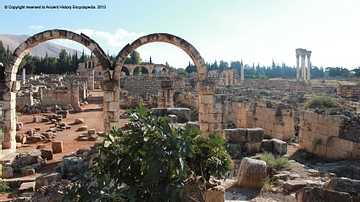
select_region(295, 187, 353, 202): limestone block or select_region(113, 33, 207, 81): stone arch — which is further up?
select_region(113, 33, 207, 81): stone arch

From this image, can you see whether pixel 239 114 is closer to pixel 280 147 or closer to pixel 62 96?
pixel 280 147

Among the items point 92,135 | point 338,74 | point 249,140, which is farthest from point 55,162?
point 338,74

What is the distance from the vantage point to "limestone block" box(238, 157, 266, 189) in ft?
19.4

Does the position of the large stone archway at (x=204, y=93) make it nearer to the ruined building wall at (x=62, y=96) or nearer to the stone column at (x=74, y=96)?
the stone column at (x=74, y=96)

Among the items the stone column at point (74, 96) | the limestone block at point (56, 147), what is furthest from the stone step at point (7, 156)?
the stone column at point (74, 96)

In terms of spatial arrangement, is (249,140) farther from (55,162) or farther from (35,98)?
(35,98)

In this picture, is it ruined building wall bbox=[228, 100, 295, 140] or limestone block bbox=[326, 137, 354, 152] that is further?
ruined building wall bbox=[228, 100, 295, 140]

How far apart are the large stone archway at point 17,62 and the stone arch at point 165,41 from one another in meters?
0.29

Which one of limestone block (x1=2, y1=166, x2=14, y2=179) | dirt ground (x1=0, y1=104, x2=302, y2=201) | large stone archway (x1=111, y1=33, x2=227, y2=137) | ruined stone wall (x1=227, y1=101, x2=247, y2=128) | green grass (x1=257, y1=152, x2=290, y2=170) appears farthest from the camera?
ruined stone wall (x1=227, y1=101, x2=247, y2=128)

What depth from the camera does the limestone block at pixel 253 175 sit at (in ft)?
19.4

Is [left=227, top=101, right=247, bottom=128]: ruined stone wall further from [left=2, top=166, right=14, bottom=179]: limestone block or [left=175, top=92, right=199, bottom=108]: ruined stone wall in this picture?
[left=2, top=166, right=14, bottom=179]: limestone block

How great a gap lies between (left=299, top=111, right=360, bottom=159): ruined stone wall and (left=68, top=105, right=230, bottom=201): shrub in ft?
24.4

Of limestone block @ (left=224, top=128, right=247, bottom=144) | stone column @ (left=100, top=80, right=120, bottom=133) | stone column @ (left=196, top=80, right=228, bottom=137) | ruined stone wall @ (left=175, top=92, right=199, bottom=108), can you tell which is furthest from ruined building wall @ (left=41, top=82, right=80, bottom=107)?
limestone block @ (left=224, top=128, right=247, bottom=144)

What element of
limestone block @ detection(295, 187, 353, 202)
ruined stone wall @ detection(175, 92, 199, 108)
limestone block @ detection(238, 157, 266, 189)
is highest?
ruined stone wall @ detection(175, 92, 199, 108)
